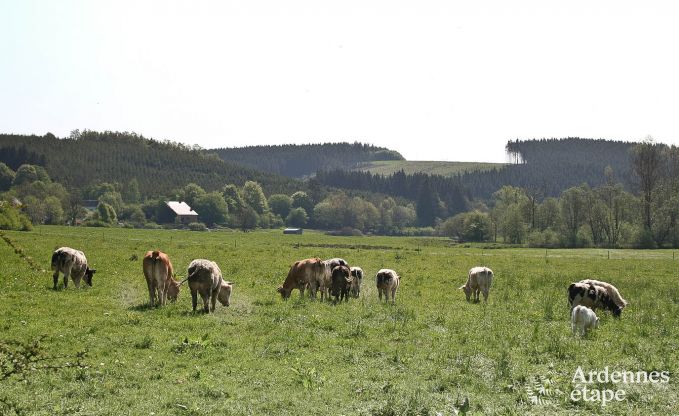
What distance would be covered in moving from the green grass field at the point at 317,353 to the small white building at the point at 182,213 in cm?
14352

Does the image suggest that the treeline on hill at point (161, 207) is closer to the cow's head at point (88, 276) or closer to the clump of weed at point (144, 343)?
the cow's head at point (88, 276)

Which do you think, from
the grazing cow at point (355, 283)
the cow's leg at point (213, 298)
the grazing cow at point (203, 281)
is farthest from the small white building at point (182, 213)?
the grazing cow at point (203, 281)

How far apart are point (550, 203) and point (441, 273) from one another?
3210 inches

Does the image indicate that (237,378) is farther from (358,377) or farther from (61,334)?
(61,334)

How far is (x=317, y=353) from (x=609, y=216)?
94.2m

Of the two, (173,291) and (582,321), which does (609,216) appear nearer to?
(582,321)

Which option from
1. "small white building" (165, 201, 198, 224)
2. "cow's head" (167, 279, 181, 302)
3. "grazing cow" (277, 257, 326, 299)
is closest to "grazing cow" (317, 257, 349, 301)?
"grazing cow" (277, 257, 326, 299)

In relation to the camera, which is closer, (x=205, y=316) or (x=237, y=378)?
(x=237, y=378)

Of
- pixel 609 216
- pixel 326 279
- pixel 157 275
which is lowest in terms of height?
pixel 609 216

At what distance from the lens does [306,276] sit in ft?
82.0

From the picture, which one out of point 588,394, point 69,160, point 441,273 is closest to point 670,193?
point 441,273

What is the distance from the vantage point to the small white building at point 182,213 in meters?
→ 166

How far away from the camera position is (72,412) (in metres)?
10.3

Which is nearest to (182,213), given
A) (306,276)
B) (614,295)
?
(306,276)
